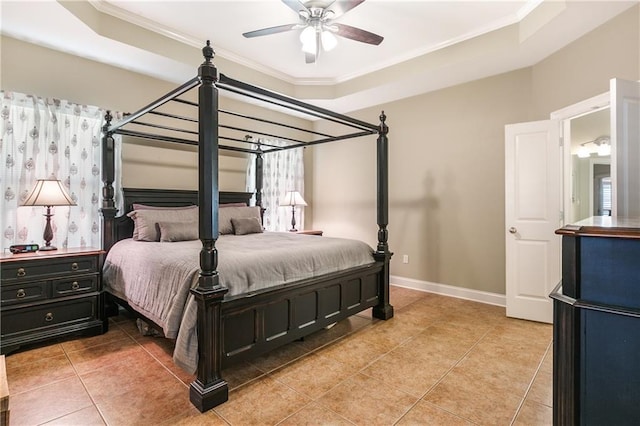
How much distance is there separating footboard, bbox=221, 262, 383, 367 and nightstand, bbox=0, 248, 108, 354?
1.67 metres

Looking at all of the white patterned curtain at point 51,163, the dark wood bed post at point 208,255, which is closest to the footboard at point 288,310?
the dark wood bed post at point 208,255

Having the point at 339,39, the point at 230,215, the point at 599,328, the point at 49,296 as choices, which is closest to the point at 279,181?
the point at 230,215

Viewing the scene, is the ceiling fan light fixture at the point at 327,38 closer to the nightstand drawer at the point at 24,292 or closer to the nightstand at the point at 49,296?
the nightstand at the point at 49,296

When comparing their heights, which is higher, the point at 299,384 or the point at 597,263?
the point at 597,263

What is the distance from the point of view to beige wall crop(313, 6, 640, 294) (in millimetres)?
3230

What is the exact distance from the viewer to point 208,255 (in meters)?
1.88

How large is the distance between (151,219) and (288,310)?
1.93 m

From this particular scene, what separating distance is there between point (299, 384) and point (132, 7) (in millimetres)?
3559

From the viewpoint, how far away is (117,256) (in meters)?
3.01

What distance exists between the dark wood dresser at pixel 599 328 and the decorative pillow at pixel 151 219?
3.35 meters

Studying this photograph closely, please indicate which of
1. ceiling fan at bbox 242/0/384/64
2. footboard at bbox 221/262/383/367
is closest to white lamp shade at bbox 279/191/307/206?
footboard at bbox 221/262/383/367

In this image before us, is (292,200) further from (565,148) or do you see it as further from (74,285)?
(565,148)

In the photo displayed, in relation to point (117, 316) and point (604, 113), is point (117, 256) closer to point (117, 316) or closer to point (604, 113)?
point (117, 316)

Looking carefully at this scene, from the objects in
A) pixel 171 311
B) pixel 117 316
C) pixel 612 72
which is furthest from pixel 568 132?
pixel 117 316
